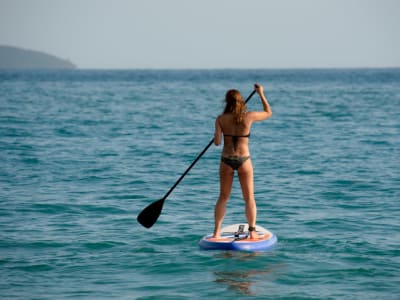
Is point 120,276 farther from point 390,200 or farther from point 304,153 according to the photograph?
point 304,153

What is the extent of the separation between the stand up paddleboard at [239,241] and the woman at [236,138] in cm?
36

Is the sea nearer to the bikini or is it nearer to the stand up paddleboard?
the stand up paddleboard

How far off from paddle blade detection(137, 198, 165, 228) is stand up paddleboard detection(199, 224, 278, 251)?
0.85 m

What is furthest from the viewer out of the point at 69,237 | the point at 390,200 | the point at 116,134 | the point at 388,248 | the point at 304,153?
the point at 116,134

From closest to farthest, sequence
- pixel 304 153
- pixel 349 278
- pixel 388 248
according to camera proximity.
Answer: pixel 349 278
pixel 388 248
pixel 304 153

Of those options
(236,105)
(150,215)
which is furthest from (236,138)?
(150,215)

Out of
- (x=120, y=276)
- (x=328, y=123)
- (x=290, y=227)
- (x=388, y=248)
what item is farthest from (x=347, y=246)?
(x=328, y=123)

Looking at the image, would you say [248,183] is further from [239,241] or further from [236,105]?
[236,105]

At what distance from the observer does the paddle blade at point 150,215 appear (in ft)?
32.4

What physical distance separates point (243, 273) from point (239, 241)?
0.77 metres

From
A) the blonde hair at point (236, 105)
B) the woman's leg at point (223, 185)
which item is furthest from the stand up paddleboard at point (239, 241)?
the blonde hair at point (236, 105)

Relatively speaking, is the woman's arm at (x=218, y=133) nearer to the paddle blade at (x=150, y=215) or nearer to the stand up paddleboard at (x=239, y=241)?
the stand up paddleboard at (x=239, y=241)

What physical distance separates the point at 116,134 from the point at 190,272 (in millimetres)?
18355

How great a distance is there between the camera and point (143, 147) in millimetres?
22031
